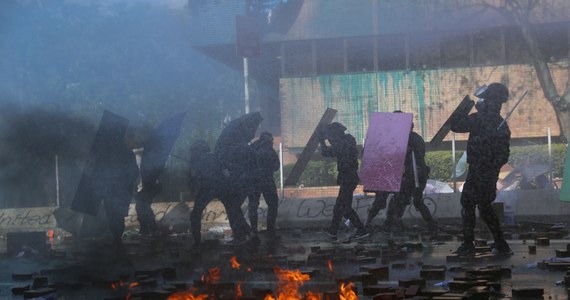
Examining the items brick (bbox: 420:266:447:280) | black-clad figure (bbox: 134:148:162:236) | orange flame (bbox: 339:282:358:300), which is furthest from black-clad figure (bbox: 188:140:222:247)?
orange flame (bbox: 339:282:358:300)

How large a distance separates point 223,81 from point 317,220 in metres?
3.99

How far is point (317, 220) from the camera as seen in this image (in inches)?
673

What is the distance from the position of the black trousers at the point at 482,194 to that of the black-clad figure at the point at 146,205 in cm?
611

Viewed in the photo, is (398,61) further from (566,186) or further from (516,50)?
(566,186)

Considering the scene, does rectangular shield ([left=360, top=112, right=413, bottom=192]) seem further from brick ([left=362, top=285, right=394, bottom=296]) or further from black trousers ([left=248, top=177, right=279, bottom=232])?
brick ([left=362, top=285, right=394, bottom=296])

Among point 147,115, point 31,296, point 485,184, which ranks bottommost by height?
point 31,296

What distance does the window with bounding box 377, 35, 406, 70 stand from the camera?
28703 millimetres

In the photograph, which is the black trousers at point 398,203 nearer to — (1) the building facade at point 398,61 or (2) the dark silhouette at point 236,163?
(2) the dark silhouette at point 236,163

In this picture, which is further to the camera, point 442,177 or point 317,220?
point 442,177

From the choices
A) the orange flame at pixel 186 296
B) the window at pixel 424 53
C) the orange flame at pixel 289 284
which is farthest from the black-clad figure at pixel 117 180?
the window at pixel 424 53

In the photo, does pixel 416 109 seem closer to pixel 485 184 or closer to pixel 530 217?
pixel 530 217

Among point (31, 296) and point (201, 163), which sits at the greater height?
point (201, 163)

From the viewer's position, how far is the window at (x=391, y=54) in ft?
94.2

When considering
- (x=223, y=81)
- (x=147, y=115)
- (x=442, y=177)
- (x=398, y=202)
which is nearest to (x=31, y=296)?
(x=147, y=115)
